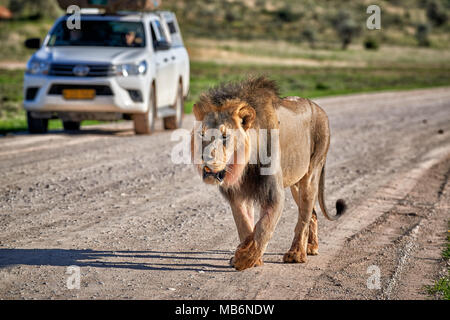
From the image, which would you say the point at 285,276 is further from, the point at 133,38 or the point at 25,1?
the point at 25,1

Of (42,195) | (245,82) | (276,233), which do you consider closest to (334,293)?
(245,82)

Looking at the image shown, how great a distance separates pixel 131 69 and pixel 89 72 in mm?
769

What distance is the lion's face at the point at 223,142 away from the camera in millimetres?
5297

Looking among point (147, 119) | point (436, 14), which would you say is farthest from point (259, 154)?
point (436, 14)

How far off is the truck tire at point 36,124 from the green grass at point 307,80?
2.28 m

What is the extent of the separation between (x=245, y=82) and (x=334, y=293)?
1675mm

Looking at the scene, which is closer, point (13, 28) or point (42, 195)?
point (42, 195)

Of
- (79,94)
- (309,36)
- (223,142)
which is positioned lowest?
(309,36)

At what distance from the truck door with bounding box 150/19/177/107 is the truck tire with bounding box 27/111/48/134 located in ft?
7.22

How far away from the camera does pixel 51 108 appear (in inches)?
561

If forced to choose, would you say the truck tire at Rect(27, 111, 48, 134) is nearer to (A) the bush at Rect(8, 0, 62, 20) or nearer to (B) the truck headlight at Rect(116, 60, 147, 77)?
(B) the truck headlight at Rect(116, 60, 147, 77)

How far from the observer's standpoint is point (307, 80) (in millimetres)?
37531

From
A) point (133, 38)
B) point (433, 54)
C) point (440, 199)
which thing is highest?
point (133, 38)

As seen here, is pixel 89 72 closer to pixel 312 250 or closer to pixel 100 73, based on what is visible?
pixel 100 73
